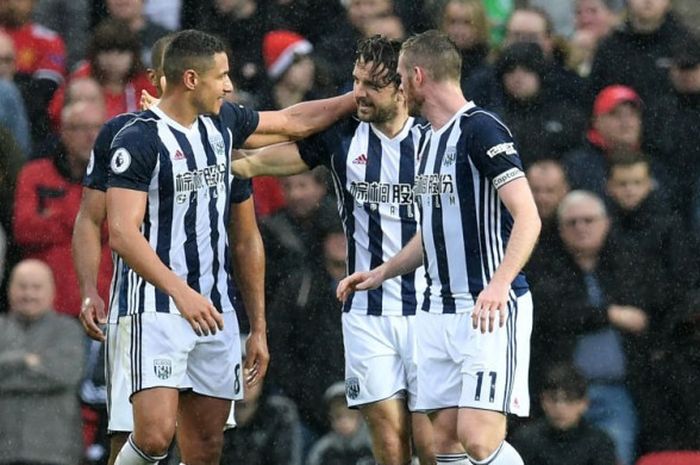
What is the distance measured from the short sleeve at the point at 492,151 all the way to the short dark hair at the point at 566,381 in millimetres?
2507

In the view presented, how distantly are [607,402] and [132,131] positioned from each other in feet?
11.0

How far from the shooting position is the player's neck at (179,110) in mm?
6707

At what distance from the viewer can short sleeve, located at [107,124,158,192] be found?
257 inches

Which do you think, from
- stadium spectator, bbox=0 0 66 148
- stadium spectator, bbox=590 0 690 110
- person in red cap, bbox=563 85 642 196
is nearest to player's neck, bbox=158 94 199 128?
stadium spectator, bbox=0 0 66 148

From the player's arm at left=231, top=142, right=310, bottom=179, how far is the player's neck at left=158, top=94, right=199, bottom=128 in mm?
495

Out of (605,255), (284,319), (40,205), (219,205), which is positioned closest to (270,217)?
(284,319)

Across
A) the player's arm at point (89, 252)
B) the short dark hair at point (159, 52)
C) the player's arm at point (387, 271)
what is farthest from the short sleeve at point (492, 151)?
the player's arm at point (89, 252)

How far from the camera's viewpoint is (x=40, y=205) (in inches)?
352

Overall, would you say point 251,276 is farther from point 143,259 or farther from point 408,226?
point 143,259

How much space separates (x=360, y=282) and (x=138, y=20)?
3072 millimetres

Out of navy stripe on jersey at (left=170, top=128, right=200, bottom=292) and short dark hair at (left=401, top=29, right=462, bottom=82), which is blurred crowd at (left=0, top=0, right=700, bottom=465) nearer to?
navy stripe on jersey at (left=170, top=128, right=200, bottom=292)

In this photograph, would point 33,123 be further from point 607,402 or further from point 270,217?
point 607,402

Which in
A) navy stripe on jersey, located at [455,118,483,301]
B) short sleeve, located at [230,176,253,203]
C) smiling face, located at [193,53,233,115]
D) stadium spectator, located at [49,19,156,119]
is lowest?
navy stripe on jersey, located at [455,118,483,301]

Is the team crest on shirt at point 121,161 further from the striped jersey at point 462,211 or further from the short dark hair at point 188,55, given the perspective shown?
the striped jersey at point 462,211
